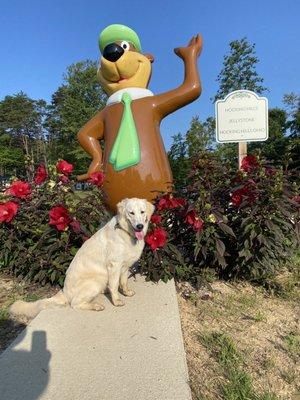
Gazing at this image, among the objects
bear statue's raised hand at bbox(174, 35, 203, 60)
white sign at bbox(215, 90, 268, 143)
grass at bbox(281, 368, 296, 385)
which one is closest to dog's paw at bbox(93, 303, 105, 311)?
grass at bbox(281, 368, 296, 385)

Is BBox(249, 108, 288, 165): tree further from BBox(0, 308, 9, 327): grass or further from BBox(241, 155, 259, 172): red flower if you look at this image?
BBox(0, 308, 9, 327): grass

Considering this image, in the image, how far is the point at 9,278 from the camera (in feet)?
14.8

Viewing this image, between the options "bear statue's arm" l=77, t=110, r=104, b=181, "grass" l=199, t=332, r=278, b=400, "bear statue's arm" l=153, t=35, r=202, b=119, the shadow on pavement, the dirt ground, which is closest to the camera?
the shadow on pavement

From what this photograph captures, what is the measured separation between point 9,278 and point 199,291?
207 centimetres

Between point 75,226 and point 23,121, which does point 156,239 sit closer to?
point 75,226

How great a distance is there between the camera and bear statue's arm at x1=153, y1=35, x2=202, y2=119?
15.8ft

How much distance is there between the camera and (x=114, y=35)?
4996mm

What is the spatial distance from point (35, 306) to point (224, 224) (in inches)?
69.2

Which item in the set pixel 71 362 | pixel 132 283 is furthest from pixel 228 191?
pixel 71 362

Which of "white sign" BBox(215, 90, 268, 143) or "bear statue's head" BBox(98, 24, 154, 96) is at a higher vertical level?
"bear statue's head" BBox(98, 24, 154, 96)

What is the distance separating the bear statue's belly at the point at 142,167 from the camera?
4703mm

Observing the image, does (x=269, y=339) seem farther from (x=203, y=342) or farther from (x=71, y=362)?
(x=71, y=362)

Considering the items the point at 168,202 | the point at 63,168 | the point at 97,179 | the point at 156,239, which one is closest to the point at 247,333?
the point at 156,239

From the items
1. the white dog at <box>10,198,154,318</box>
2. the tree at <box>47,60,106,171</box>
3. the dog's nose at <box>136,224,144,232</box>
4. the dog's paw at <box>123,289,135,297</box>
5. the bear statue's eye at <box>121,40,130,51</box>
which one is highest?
the tree at <box>47,60,106,171</box>
